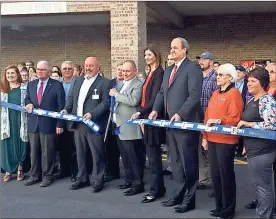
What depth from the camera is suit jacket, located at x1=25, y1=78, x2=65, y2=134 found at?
6891 mm

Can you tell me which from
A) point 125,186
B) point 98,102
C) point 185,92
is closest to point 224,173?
point 185,92

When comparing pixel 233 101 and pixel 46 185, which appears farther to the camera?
pixel 46 185

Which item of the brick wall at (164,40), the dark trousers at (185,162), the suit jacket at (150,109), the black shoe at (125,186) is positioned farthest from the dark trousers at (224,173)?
the brick wall at (164,40)

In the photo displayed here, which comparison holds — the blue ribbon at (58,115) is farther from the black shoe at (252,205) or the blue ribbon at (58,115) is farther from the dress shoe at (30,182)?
the black shoe at (252,205)

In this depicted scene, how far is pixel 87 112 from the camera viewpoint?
652 cm

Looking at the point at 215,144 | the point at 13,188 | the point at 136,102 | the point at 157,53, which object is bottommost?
the point at 13,188

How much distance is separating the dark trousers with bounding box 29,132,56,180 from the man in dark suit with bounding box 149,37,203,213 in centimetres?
218

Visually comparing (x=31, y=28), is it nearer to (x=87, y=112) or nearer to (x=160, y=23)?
(x=160, y=23)

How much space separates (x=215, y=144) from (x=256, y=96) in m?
0.71

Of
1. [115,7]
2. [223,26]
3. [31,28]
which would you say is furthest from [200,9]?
[31,28]

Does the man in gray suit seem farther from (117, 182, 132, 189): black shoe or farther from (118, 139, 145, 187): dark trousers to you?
(117, 182, 132, 189): black shoe

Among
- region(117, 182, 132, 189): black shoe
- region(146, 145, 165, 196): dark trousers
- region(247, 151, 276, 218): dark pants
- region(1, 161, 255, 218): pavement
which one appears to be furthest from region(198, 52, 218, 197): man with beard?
region(247, 151, 276, 218): dark pants

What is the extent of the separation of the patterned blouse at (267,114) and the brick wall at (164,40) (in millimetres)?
14707

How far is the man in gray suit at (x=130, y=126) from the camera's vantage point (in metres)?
6.21
